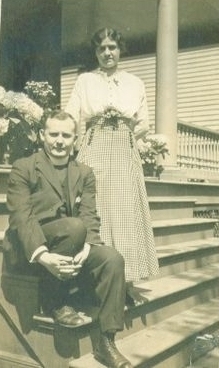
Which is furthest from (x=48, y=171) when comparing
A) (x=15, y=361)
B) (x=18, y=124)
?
(x=18, y=124)

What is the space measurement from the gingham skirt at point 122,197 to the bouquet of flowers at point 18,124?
1.01m

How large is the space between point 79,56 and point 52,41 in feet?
10.7

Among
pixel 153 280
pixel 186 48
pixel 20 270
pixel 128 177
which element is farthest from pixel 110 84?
pixel 186 48

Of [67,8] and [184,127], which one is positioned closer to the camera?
[184,127]

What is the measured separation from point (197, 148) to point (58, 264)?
7107 mm

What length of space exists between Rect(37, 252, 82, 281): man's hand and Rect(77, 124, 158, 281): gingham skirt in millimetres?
643

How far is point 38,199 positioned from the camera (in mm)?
2879

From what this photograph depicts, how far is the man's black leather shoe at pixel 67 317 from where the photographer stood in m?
2.72

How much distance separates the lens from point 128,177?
3365 millimetres

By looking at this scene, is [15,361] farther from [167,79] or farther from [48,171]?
[167,79]

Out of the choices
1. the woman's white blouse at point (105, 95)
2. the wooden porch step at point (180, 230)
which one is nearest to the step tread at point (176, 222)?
the wooden porch step at point (180, 230)

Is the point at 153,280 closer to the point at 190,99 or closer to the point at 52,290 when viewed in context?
the point at 52,290

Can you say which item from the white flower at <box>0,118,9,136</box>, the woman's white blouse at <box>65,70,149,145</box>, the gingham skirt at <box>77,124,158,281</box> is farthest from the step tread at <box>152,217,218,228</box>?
the white flower at <box>0,118,9,136</box>

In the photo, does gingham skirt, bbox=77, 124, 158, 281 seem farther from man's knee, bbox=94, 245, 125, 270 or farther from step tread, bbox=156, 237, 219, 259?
step tread, bbox=156, 237, 219, 259
